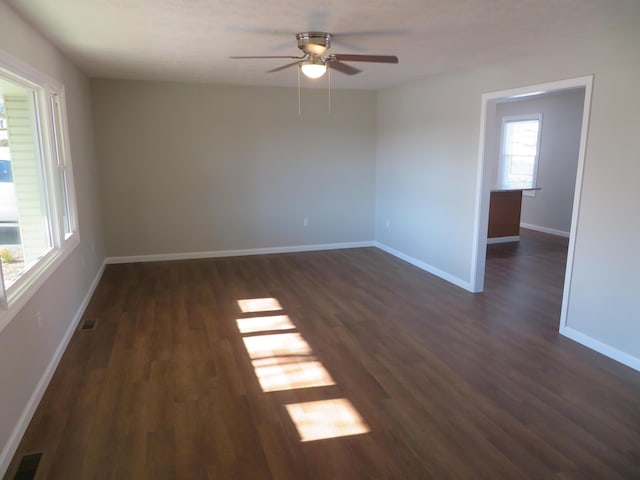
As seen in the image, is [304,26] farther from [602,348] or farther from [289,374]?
[602,348]

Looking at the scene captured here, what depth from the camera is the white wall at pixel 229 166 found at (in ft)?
19.0

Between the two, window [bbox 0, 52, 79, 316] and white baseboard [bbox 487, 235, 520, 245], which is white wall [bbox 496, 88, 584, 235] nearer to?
white baseboard [bbox 487, 235, 520, 245]

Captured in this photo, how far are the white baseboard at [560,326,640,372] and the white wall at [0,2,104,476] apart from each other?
3997 mm

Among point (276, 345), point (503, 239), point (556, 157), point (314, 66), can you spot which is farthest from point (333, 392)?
point (556, 157)

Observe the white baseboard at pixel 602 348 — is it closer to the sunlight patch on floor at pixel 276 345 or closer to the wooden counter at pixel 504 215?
the sunlight patch on floor at pixel 276 345

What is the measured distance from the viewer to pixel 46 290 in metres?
3.07

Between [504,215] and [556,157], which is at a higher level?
[556,157]

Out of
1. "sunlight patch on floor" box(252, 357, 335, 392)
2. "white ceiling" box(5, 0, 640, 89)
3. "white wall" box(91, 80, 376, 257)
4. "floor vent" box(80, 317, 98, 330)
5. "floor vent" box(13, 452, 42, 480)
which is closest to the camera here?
"floor vent" box(13, 452, 42, 480)

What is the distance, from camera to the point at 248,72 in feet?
16.4

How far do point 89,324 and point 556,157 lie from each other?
8.02 metres

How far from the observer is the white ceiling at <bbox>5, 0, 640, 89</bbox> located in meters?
2.61

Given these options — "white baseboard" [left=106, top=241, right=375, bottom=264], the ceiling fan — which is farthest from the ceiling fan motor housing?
"white baseboard" [left=106, top=241, right=375, bottom=264]

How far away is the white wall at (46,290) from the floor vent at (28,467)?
0.07 meters

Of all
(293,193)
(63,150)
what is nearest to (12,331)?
(63,150)
